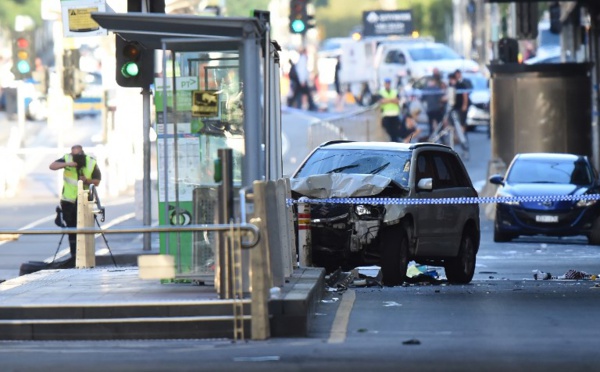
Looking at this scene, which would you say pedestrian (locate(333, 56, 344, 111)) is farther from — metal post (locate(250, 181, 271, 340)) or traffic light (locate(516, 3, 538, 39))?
metal post (locate(250, 181, 271, 340))

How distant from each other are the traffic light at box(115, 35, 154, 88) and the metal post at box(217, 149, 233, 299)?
315 inches

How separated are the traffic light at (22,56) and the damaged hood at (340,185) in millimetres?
18848

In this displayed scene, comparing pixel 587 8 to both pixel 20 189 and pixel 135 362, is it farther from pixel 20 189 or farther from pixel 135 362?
pixel 135 362

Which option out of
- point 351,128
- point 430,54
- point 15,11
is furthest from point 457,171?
point 15,11

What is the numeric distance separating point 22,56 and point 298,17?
27.5 ft

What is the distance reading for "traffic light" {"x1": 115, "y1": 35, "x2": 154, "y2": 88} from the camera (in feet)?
67.2

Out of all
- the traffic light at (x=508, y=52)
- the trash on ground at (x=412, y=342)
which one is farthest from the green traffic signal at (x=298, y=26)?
the trash on ground at (x=412, y=342)

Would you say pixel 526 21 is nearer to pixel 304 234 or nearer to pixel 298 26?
pixel 298 26

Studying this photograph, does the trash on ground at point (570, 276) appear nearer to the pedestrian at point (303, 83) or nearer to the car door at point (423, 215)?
the car door at point (423, 215)

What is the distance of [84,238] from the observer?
61.4 ft

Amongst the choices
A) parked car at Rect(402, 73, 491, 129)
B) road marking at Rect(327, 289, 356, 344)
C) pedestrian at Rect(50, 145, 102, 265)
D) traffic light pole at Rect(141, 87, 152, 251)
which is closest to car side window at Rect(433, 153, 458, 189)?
road marking at Rect(327, 289, 356, 344)

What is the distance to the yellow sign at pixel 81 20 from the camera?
2002 centimetres

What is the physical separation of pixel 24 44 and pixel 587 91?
12558 mm

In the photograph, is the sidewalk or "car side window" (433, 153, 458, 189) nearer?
the sidewalk
